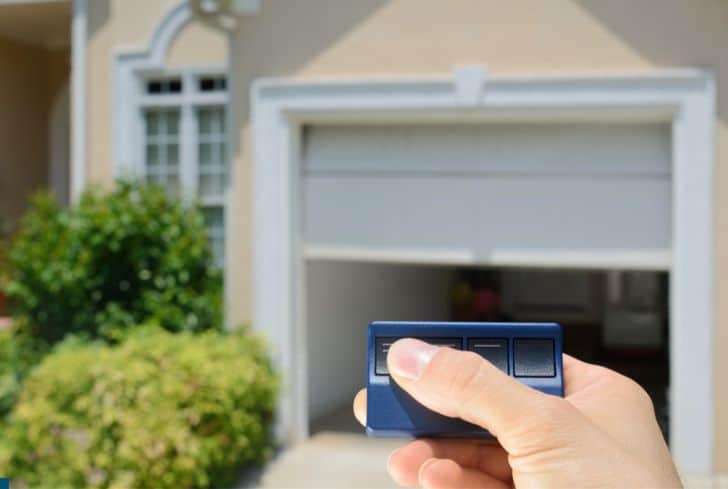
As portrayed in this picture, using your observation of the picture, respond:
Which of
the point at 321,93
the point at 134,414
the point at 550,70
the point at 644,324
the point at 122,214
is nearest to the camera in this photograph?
the point at 134,414

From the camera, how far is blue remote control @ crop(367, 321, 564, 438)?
138 cm

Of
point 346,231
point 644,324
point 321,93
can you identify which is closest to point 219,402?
point 346,231

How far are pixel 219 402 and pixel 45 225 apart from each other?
106 inches

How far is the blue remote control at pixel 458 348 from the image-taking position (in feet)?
4.51

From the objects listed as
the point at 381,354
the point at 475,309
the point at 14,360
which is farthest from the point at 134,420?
the point at 475,309

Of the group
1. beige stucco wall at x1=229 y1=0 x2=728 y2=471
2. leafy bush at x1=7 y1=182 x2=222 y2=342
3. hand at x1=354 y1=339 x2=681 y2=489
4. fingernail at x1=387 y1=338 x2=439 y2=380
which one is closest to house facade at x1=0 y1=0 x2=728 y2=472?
beige stucco wall at x1=229 y1=0 x2=728 y2=471

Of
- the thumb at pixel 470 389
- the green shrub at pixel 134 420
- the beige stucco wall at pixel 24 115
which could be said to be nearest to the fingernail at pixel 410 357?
the thumb at pixel 470 389

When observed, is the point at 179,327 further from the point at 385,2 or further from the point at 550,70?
the point at 550,70

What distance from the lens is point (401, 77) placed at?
23.1 feet

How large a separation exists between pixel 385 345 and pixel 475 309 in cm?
1298

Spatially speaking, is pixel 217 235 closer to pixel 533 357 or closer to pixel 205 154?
pixel 205 154

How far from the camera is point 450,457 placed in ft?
5.09

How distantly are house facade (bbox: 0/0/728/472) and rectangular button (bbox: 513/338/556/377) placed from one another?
5.47 m

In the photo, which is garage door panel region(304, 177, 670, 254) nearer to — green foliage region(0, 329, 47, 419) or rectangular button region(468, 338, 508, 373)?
green foliage region(0, 329, 47, 419)
